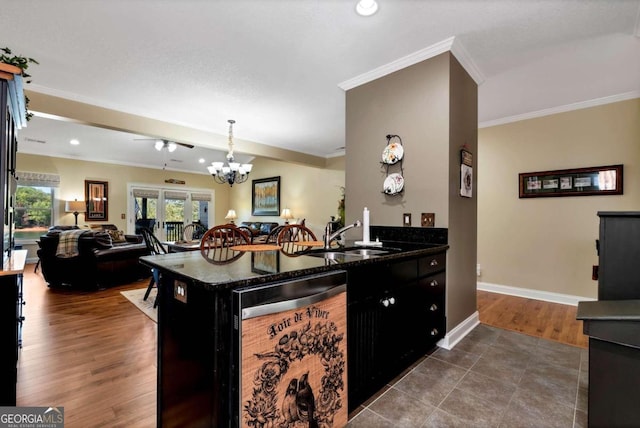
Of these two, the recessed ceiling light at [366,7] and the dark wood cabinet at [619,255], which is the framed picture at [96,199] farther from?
the dark wood cabinet at [619,255]

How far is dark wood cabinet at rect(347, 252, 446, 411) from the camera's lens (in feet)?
5.26

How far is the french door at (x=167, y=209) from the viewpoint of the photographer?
8266 millimetres

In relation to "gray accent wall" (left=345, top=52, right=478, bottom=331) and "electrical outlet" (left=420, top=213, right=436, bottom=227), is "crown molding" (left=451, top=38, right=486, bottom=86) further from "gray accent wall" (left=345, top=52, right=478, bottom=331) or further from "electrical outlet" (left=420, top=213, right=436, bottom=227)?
"electrical outlet" (left=420, top=213, right=436, bottom=227)

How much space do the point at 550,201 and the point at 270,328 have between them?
4.30 meters

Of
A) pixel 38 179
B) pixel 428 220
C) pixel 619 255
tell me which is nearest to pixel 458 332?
pixel 428 220

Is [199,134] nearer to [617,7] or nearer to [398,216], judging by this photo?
[398,216]

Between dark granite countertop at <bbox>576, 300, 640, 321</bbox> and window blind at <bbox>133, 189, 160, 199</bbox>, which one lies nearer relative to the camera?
dark granite countertop at <bbox>576, 300, 640, 321</bbox>

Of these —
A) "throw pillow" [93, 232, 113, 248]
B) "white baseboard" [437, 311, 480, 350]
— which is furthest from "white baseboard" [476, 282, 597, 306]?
"throw pillow" [93, 232, 113, 248]

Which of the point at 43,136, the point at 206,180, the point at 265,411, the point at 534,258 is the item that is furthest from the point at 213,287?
the point at 206,180

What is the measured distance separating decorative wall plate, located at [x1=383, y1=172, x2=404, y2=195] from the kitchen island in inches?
31.4

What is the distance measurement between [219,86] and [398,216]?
2.55m

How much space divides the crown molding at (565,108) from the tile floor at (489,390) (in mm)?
2975

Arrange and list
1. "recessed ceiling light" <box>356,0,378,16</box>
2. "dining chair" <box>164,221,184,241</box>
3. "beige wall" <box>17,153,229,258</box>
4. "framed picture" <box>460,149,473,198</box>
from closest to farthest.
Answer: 1. "recessed ceiling light" <box>356,0,378,16</box>
2. "framed picture" <box>460,149,473,198</box>
3. "beige wall" <box>17,153,229,258</box>
4. "dining chair" <box>164,221,184,241</box>

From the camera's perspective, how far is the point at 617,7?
2.02 m
